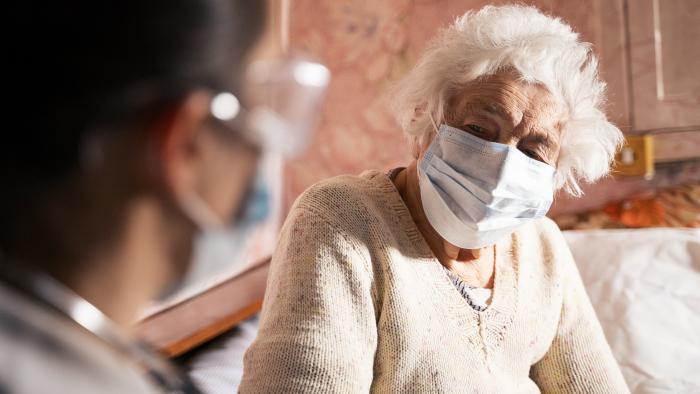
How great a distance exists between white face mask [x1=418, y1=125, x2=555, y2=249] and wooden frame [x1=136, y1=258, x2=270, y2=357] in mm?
746

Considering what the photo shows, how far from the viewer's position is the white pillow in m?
1.49

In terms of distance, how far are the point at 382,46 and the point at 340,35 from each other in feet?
0.45

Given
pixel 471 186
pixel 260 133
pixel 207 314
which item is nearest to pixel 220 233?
pixel 260 133

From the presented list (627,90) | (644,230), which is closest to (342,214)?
(644,230)

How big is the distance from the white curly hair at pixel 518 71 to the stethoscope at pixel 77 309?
892mm

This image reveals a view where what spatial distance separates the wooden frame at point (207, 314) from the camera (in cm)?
158

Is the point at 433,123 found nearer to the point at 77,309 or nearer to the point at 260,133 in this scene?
the point at 260,133

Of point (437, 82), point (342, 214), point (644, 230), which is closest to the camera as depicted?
point (342, 214)

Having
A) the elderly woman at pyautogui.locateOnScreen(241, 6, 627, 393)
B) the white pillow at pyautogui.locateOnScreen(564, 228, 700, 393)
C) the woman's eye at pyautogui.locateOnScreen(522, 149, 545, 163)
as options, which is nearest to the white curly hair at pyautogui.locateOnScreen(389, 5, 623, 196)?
the elderly woman at pyautogui.locateOnScreen(241, 6, 627, 393)

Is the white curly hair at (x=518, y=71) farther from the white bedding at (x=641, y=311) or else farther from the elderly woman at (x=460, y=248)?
the white bedding at (x=641, y=311)

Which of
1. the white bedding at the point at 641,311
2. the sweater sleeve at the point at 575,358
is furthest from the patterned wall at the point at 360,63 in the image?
the sweater sleeve at the point at 575,358

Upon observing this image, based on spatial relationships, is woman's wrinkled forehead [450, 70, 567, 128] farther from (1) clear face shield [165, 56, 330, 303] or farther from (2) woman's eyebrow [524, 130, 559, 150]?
(1) clear face shield [165, 56, 330, 303]

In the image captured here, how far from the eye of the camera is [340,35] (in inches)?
81.7

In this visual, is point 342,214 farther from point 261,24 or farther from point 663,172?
point 663,172
